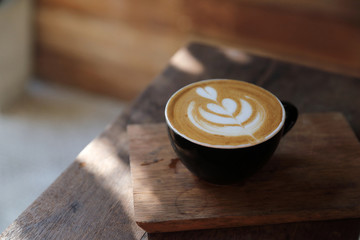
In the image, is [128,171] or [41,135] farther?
[41,135]

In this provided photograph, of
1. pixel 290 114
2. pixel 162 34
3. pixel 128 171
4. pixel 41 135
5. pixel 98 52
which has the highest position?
pixel 290 114

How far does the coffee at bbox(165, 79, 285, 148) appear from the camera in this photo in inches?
22.5

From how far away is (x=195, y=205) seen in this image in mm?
605

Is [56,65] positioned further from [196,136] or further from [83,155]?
[196,136]

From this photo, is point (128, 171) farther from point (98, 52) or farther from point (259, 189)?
point (98, 52)

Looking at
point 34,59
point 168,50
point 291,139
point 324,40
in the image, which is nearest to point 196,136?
point 291,139

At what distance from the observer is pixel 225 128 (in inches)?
23.2

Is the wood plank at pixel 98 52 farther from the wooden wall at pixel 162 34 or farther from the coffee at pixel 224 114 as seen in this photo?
the coffee at pixel 224 114

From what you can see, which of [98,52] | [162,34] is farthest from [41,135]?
[162,34]

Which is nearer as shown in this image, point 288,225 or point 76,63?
point 288,225

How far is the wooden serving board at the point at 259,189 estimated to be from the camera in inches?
23.4

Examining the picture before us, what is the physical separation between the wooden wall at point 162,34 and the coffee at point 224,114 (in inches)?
35.4

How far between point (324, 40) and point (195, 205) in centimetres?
106

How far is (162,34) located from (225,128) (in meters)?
1.15
